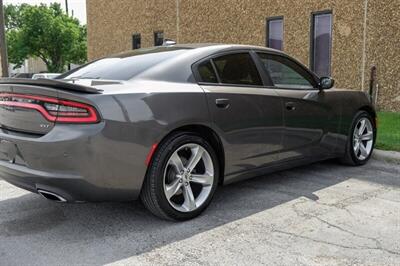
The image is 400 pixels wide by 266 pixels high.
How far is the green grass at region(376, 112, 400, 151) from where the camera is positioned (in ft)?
21.3

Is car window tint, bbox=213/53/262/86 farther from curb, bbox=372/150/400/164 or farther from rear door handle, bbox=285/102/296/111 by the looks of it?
curb, bbox=372/150/400/164

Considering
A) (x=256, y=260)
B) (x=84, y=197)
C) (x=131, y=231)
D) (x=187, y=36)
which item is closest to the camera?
(x=256, y=260)

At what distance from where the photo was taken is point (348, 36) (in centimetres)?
1085

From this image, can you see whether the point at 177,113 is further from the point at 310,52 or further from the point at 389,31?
the point at 310,52

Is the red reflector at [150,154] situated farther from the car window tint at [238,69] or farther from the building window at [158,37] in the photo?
the building window at [158,37]

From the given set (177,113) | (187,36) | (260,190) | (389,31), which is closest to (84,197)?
(177,113)

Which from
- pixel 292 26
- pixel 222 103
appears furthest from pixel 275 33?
pixel 222 103

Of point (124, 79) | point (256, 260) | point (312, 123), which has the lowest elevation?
point (256, 260)

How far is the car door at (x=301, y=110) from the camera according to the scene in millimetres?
4832

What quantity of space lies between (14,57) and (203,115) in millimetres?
38641

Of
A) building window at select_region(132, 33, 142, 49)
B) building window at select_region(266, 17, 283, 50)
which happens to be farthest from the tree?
building window at select_region(266, 17, 283, 50)

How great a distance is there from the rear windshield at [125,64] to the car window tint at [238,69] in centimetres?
39

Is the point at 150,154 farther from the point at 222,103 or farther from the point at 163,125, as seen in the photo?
the point at 222,103

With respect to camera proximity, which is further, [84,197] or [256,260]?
[84,197]
